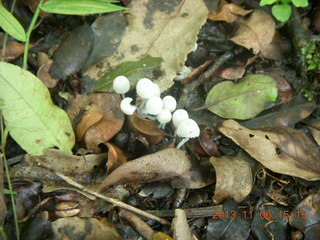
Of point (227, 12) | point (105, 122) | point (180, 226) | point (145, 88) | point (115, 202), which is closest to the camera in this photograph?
point (180, 226)

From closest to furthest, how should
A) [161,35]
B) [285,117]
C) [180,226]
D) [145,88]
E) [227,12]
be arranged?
[180,226], [145,88], [285,117], [161,35], [227,12]

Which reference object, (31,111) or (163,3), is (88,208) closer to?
(31,111)

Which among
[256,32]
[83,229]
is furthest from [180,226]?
[256,32]

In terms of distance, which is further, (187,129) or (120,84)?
(120,84)

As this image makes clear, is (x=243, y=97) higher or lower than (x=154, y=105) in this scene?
lower

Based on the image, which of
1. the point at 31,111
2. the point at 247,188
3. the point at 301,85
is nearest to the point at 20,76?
the point at 31,111

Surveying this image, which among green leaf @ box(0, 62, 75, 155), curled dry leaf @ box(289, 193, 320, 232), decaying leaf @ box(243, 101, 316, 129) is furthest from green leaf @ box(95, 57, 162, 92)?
curled dry leaf @ box(289, 193, 320, 232)

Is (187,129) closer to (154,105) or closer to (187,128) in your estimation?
(187,128)
